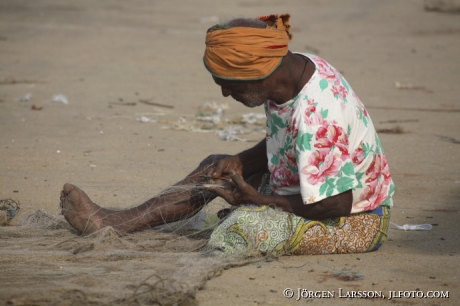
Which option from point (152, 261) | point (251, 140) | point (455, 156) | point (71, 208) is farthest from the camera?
point (251, 140)

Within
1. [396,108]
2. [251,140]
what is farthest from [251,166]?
[396,108]

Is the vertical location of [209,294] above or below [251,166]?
below

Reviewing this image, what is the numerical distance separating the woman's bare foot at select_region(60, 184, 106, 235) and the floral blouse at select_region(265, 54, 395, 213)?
3.17 feet

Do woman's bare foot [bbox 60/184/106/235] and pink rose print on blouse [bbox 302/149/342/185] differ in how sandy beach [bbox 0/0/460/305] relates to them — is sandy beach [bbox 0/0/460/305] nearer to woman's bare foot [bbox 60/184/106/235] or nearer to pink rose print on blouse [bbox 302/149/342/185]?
woman's bare foot [bbox 60/184/106/235]

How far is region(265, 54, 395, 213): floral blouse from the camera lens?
3.45 meters

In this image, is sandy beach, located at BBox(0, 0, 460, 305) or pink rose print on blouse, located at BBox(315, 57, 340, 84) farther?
pink rose print on blouse, located at BBox(315, 57, 340, 84)

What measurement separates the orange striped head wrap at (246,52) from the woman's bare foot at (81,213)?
105 centimetres

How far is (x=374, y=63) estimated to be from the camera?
38.0ft

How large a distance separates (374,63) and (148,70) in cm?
363

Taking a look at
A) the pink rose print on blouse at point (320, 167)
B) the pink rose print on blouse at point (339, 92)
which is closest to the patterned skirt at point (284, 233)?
the pink rose print on blouse at point (320, 167)

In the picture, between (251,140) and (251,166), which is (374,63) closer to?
(251,140)

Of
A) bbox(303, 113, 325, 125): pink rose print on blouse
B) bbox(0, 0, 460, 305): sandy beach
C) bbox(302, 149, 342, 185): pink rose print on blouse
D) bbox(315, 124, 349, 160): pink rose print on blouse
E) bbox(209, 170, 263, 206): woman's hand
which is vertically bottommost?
bbox(0, 0, 460, 305): sandy beach

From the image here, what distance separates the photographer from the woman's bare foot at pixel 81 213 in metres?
3.95

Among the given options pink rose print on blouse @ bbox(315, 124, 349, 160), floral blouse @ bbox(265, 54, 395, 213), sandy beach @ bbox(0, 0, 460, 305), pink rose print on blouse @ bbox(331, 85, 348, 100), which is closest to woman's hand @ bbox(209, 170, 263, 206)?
floral blouse @ bbox(265, 54, 395, 213)
